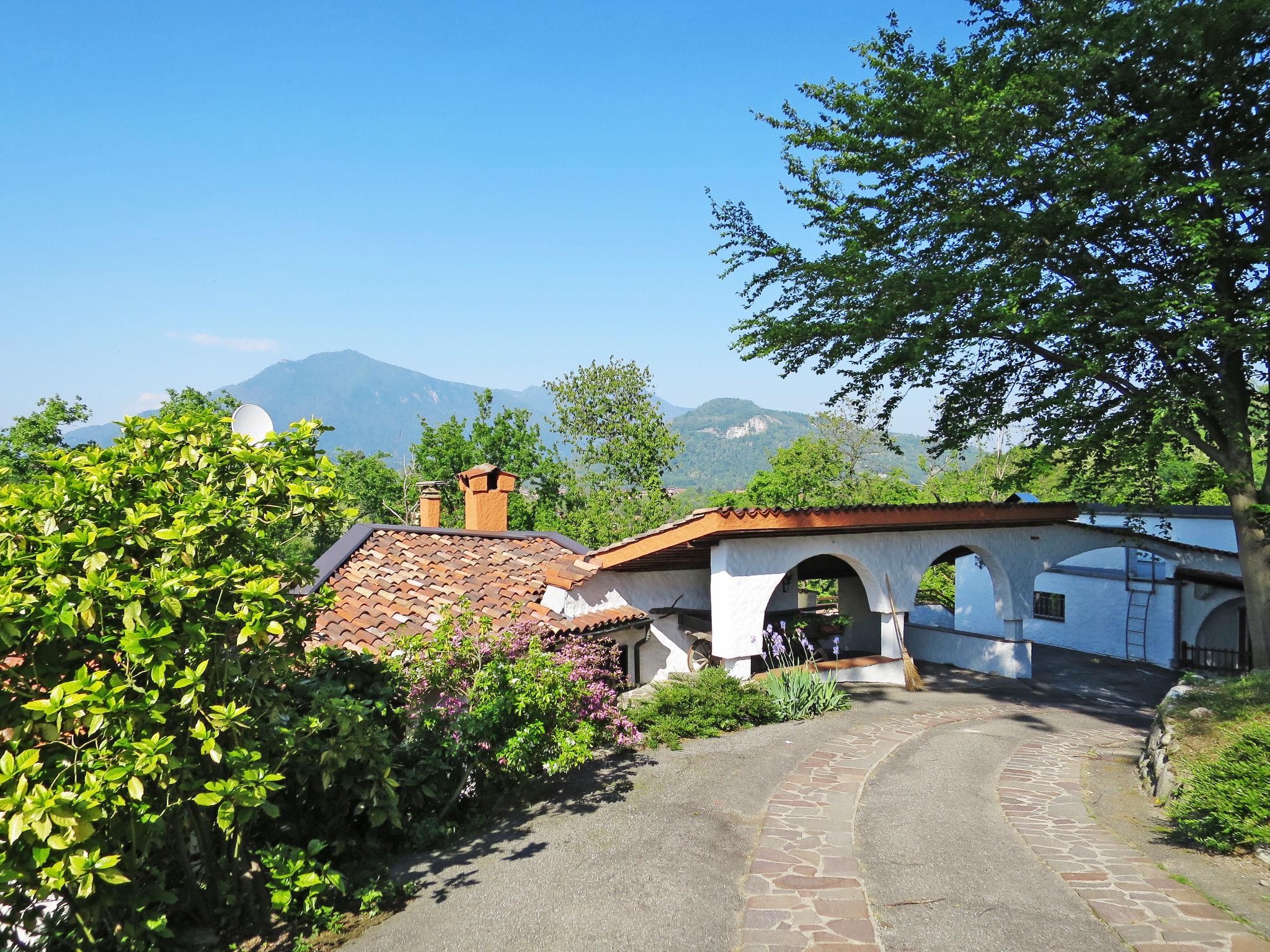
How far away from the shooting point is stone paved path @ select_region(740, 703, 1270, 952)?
197 inches

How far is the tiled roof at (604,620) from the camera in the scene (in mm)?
10180

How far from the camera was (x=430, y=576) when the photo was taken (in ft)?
40.0

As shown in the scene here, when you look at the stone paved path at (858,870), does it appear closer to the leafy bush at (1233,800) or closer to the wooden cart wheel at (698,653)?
the leafy bush at (1233,800)

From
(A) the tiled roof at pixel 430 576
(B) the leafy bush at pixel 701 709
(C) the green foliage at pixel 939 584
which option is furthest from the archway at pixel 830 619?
(C) the green foliage at pixel 939 584

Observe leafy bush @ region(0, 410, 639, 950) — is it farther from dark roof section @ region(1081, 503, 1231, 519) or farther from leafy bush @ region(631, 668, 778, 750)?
dark roof section @ region(1081, 503, 1231, 519)

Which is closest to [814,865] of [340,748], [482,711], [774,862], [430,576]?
[774,862]

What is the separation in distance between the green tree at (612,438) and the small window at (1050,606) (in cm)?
1597

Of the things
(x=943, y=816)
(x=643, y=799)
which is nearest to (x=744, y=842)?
(x=643, y=799)

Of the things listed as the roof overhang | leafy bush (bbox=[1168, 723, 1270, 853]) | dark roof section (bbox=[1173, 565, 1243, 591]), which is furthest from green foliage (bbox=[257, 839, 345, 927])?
dark roof section (bbox=[1173, 565, 1243, 591])

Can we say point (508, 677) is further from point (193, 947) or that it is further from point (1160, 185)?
point (1160, 185)

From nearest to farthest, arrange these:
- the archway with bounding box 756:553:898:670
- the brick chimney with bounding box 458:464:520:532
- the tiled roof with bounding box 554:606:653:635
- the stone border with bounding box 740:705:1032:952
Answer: the stone border with bounding box 740:705:1032:952 → the tiled roof with bounding box 554:606:653:635 → the archway with bounding box 756:553:898:670 → the brick chimney with bounding box 458:464:520:532

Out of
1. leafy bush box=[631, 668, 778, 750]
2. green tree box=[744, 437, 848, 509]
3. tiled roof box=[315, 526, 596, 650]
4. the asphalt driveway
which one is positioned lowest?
the asphalt driveway

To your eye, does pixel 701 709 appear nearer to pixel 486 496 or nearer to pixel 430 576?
pixel 430 576

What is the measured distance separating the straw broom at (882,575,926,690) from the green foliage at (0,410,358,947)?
1078cm
